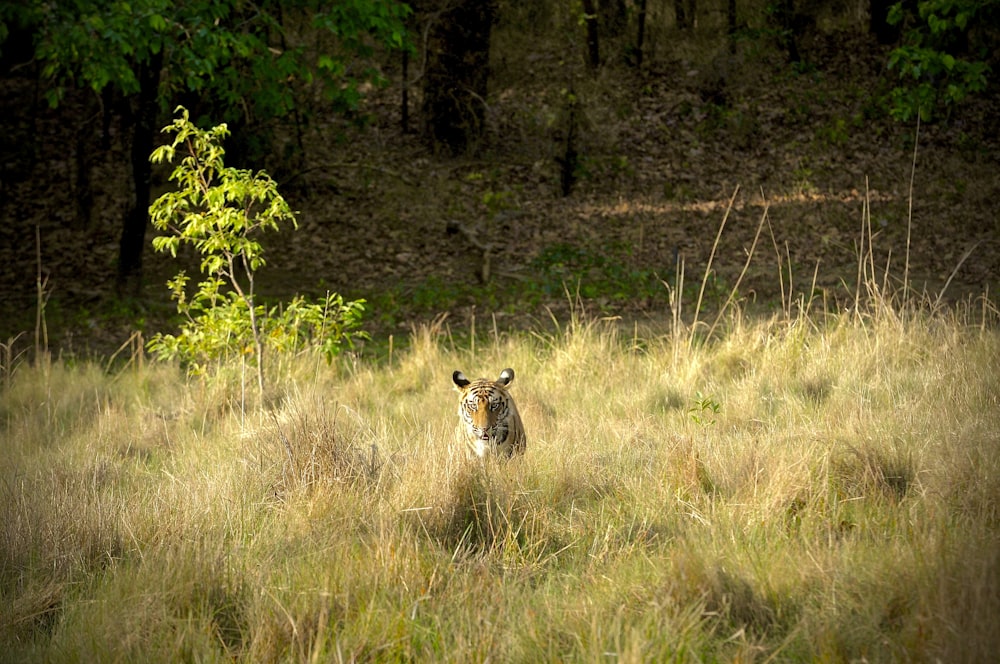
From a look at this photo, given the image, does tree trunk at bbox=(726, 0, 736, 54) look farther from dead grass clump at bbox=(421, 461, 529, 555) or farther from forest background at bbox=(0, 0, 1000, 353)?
dead grass clump at bbox=(421, 461, 529, 555)

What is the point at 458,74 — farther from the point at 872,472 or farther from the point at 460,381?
the point at 872,472

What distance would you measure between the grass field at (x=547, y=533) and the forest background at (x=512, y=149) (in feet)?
18.1

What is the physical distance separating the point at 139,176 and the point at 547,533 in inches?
387

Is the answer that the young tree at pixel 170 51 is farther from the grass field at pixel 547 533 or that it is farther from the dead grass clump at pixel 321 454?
the dead grass clump at pixel 321 454

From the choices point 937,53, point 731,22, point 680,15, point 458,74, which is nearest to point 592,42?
point 680,15

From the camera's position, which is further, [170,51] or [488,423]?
[170,51]

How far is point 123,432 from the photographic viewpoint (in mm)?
6387

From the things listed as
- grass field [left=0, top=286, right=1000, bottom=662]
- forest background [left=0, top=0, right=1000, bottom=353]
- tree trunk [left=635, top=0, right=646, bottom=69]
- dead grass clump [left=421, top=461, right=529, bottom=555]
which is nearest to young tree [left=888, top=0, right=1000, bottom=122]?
forest background [left=0, top=0, right=1000, bottom=353]

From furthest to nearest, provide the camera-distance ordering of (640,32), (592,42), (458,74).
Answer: (640,32) < (592,42) < (458,74)

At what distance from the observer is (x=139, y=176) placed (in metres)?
12.1

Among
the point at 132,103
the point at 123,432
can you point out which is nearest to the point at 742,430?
the point at 123,432

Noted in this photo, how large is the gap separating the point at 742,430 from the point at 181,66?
8.37 meters

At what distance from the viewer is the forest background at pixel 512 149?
473 inches

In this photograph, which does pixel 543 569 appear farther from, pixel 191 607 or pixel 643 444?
pixel 643 444
